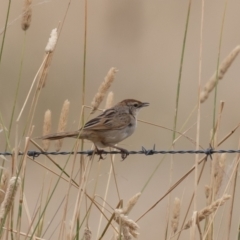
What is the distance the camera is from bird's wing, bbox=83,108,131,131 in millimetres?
6152

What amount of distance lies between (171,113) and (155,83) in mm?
1261

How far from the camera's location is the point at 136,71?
13602 mm

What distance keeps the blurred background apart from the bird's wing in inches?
111

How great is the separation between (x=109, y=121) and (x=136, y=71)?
731 cm

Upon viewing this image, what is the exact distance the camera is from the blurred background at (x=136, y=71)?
1043cm

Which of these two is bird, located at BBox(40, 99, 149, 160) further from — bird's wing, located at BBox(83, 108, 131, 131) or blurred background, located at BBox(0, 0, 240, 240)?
blurred background, located at BBox(0, 0, 240, 240)

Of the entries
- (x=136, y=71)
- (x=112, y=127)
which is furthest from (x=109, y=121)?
(x=136, y=71)

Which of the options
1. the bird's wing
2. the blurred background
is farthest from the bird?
the blurred background

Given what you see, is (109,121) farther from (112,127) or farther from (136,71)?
(136,71)

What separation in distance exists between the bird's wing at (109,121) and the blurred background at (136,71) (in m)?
2.82

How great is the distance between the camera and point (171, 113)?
1173 centimetres

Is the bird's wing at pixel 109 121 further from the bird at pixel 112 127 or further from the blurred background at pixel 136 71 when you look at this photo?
the blurred background at pixel 136 71

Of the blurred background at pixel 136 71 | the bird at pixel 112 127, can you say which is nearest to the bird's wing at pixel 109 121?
the bird at pixel 112 127

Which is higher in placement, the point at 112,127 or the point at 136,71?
the point at 136,71
